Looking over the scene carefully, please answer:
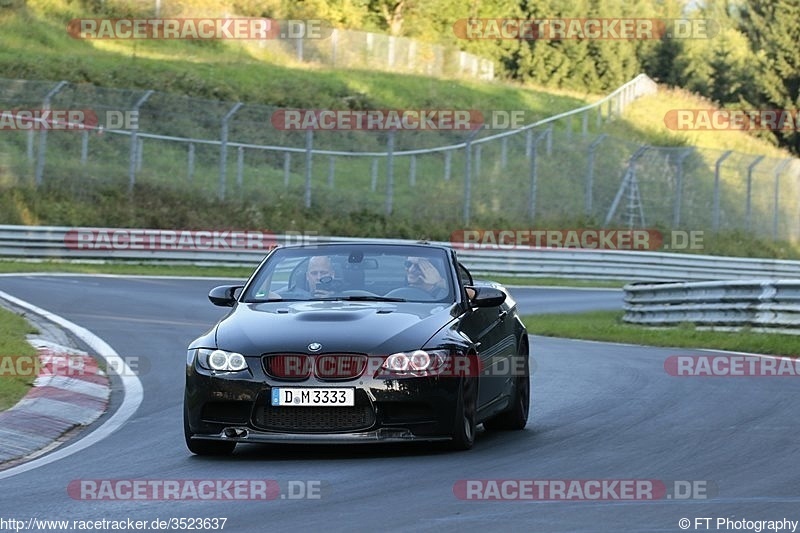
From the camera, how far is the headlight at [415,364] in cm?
889

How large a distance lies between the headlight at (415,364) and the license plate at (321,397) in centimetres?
24

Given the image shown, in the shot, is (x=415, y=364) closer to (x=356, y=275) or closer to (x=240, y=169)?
(x=356, y=275)

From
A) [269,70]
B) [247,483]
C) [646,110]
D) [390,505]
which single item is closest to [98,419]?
[247,483]

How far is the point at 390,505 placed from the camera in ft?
24.2

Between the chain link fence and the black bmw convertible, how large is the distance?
78.5 ft

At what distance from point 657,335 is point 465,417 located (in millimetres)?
11634

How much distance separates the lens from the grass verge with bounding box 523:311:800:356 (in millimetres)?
18328

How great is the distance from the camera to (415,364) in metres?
8.95

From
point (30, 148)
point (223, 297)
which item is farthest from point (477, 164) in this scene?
point (223, 297)

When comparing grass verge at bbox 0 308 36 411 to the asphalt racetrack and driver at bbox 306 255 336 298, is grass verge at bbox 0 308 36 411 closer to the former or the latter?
the asphalt racetrack

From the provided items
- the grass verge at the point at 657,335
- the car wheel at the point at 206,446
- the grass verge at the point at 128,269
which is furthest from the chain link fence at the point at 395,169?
the car wheel at the point at 206,446

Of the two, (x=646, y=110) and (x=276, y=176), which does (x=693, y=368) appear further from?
(x=646, y=110)

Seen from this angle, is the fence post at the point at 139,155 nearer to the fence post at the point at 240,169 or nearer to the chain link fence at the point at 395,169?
the chain link fence at the point at 395,169

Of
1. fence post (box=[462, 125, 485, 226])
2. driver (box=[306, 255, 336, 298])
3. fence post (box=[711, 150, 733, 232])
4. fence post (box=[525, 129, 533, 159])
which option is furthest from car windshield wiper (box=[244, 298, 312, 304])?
fence post (box=[711, 150, 733, 232])
